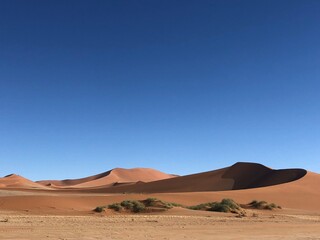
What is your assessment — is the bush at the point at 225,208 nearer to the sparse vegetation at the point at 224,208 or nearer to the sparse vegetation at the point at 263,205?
the sparse vegetation at the point at 224,208

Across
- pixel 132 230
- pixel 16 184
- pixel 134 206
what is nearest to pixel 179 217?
pixel 134 206

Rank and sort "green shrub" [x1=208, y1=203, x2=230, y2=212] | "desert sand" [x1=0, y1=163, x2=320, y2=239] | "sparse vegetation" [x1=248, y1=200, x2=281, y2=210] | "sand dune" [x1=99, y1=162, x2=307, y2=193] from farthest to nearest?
"sand dune" [x1=99, y1=162, x2=307, y2=193] → "sparse vegetation" [x1=248, y1=200, x2=281, y2=210] → "green shrub" [x1=208, y1=203, x2=230, y2=212] → "desert sand" [x1=0, y1=163, x2=320, y2=239]

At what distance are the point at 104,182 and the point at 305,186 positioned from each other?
85241 millimetres

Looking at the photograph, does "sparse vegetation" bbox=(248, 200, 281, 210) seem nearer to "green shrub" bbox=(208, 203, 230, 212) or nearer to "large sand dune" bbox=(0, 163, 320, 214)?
"large sand dune" bbox=(0, 163, 320, 214)

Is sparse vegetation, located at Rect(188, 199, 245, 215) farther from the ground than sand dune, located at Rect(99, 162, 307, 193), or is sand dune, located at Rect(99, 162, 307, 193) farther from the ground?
sand dune, located at Rect(99, 162, 307, 193)

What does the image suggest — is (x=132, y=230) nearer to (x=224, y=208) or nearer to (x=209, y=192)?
(x=224, y=208)

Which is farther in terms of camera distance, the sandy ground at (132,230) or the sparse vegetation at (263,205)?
the sparse vegetation at (263,205)

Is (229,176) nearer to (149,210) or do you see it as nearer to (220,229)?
(149,210)

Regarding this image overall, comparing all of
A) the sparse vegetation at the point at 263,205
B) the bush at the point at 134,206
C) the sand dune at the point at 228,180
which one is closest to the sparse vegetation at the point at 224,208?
the sparse vegetation at the point at 263,205

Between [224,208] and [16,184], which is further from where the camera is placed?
[16,184]

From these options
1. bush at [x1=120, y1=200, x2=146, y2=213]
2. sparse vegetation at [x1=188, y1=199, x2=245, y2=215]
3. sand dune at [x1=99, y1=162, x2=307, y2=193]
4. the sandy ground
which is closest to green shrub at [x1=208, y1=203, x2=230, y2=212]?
sparse vegetation at [x1=188, y1=199, x2=245, y2=215]

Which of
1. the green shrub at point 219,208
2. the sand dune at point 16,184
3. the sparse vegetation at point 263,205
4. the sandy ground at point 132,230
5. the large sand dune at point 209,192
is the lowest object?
the sandy ground at point 132,230

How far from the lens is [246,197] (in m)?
42.6

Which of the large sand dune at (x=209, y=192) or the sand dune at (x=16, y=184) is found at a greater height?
the sand dune at (x=16, y=184)
